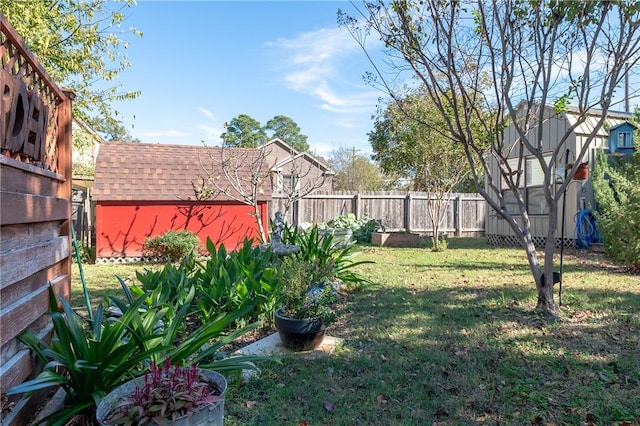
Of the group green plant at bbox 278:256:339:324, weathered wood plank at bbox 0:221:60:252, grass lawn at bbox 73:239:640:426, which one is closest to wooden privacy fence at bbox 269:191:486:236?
grass lawn at bbox 73:239:640:426

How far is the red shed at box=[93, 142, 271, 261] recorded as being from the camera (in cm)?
1031

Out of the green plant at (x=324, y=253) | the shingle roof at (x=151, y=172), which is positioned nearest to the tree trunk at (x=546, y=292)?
the green plant at (x=324, y=253)

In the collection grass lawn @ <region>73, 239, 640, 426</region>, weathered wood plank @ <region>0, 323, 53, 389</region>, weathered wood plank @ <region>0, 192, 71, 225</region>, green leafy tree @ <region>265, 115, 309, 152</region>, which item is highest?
green leafy tree @ <region>265, 115, 309, 152</region>

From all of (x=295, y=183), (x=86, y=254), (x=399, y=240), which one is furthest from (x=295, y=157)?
(x=86, y=254)

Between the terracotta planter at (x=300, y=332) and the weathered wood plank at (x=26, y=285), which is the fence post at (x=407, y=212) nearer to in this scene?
the terracotta planter at (x=300, y=332)

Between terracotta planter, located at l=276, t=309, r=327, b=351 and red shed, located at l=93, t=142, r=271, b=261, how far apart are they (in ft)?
21.0

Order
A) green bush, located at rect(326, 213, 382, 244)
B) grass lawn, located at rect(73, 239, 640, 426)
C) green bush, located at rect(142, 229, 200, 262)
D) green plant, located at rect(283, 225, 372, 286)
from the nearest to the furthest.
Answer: grass lawn, located at rect(73, 239, 640, 426)
green plant, located at rect(283, 225, 372, 286)
green bush, located at rect(142, 229, 200, 262)
green bush, located at rect(326, 213, 382, 244)

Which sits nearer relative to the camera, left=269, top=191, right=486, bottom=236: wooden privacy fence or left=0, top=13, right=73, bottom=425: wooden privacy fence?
left=0, top=13, right=73, bottom=425: wooden privacy fence

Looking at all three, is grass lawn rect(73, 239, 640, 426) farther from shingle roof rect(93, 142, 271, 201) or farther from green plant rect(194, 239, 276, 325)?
shingle roof rect(93, 142, 271, 201)

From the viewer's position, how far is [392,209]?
52.1 feet

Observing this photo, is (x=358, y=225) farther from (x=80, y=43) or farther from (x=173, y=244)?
(x=80, y=43)

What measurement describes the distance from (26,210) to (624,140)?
11883 mm

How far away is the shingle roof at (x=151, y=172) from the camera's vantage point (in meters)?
10.4

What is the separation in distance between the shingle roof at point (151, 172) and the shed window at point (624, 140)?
8.91 metres
